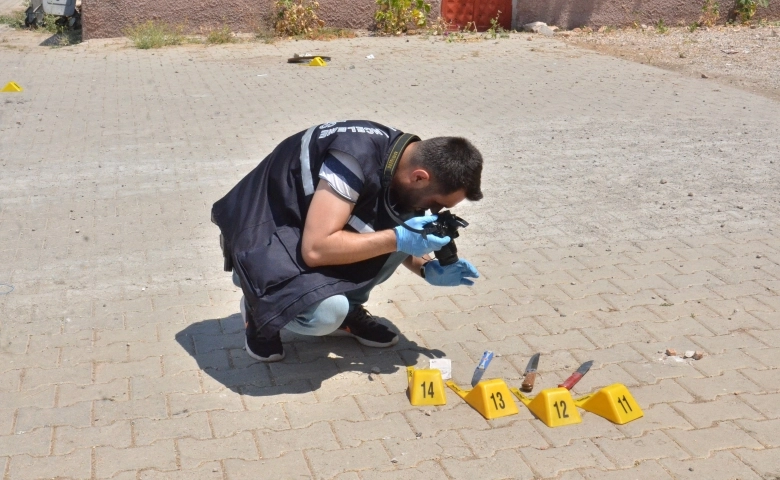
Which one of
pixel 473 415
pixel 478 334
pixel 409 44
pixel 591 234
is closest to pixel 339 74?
pixel 409 44

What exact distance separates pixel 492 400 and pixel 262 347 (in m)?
1.07

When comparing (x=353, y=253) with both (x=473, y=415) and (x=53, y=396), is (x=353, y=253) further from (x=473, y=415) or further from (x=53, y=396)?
(x=53, y=396)

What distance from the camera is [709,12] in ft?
48.6

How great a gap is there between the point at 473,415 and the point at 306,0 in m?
11.3

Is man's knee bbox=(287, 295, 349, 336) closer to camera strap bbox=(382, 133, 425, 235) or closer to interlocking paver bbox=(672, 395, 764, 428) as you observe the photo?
camera strap bbox=(382, 133, 425, 235)

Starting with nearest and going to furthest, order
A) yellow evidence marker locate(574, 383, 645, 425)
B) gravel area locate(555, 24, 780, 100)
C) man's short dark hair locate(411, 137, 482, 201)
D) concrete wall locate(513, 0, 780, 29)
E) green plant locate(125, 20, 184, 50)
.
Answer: man's short dark hair locate(411, 137, 482, 201) < yellow evidence marker locate(574, 383, 645, 425) < gravel area locate(555, 24, 780, 100) < green plant locate(125, 20, 184, 50) < concrete wall locate(513, 0, 780, 29)

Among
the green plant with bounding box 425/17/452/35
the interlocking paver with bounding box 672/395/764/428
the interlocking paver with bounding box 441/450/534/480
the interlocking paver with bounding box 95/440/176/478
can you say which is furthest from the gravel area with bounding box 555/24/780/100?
the interlocking paver with bounding box 95/440/176/478

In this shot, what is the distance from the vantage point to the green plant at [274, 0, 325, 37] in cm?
1341

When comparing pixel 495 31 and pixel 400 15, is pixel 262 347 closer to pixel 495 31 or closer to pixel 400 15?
pixel 400 15

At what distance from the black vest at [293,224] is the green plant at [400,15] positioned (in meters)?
10.8

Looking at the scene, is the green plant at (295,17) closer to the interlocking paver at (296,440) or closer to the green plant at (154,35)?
the green plant at (154,35)

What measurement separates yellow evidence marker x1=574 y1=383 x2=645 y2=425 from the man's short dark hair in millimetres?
978

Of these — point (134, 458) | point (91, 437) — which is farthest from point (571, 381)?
point (91, 437)

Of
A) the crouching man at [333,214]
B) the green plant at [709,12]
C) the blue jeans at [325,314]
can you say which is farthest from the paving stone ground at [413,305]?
the green plant at [709,12]
